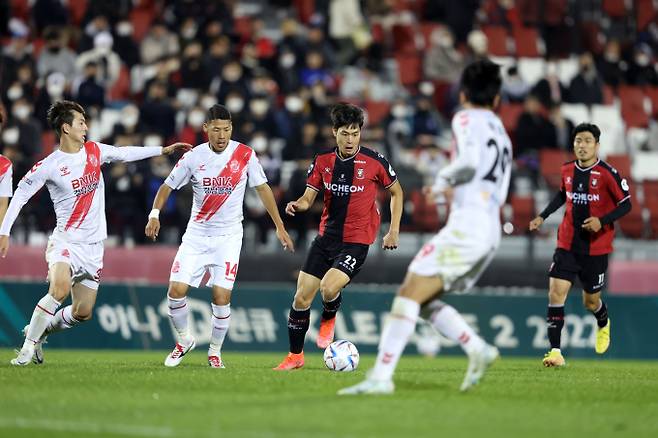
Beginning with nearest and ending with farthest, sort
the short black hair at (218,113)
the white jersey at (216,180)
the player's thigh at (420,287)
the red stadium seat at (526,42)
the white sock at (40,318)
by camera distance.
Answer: the player's thigh at (420,287)
the white sock at (40,318)
the short black hair at (218,113)
the white jersey at (216,180)
the red stadium seat at (526,42)

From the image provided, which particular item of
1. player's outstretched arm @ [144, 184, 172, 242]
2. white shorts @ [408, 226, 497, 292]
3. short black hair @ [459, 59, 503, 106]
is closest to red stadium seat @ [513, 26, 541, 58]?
player's outstretched arm @ [144, 184, 172, 242]

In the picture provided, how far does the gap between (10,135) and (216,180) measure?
10640 millimetres

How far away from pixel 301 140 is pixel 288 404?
13577 millimetres

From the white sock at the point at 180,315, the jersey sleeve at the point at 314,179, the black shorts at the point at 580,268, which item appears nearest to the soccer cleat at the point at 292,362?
the white sock at the point at 180,315

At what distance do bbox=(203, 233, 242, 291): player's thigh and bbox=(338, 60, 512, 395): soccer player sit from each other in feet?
12.2

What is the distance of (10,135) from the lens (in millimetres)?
22172

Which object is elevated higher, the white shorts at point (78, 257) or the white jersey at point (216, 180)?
the white jersey at point (216, 180)

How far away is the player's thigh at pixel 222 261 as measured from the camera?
12711 millimetres

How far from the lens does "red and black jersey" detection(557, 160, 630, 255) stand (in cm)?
1423

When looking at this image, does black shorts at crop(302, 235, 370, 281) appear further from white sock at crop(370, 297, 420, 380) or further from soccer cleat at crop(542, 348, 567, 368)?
white sock at crop(370, 297, 420, 380)

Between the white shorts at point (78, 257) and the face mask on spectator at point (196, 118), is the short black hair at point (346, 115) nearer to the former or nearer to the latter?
the white shorts at point (78, 257)

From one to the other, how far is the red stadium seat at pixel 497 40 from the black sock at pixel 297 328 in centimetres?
1517

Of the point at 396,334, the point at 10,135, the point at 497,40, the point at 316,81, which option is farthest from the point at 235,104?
the point at 396,334

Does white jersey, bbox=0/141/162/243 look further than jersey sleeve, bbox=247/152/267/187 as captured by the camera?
No
